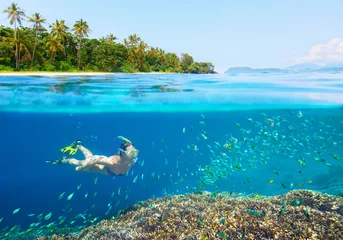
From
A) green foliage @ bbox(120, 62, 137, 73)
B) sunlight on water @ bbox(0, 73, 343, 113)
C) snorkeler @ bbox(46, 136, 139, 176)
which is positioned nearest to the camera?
snorkeler @ bbox(46, 136, 139, 176)

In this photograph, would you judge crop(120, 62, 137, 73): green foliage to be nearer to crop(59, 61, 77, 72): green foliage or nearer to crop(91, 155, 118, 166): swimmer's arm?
crop(59, 61, 77, 72): green foliage

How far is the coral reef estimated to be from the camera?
7.00 metres

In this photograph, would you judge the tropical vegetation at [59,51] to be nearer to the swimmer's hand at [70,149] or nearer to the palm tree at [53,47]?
the palm tree at [53,47]

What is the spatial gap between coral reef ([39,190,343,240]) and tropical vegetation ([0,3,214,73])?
27.5 meters

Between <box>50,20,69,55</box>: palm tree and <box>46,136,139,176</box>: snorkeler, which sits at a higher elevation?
<box>50,20,69,55</box>: palm tree

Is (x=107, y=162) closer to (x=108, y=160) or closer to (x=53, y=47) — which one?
(x=108, y=160)

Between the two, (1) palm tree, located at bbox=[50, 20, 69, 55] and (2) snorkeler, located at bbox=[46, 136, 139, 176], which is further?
(1) palm tree, located at bbox=[50, 20, 69, 55]

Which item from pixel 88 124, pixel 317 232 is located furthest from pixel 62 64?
pixel 317 232

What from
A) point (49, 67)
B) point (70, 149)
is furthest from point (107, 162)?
point (49, 67)

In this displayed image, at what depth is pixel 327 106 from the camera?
68.0 ft

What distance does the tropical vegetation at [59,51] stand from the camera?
113 ft

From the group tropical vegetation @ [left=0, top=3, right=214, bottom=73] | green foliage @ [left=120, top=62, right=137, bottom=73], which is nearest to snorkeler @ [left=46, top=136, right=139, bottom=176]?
tropical vegetation @ [left=0, top=3, right=214, bottom=73]

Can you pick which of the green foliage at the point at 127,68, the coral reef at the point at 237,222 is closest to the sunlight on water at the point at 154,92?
the coral reef at the point at 237,222

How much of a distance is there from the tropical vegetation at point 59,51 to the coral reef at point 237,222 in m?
27.5
